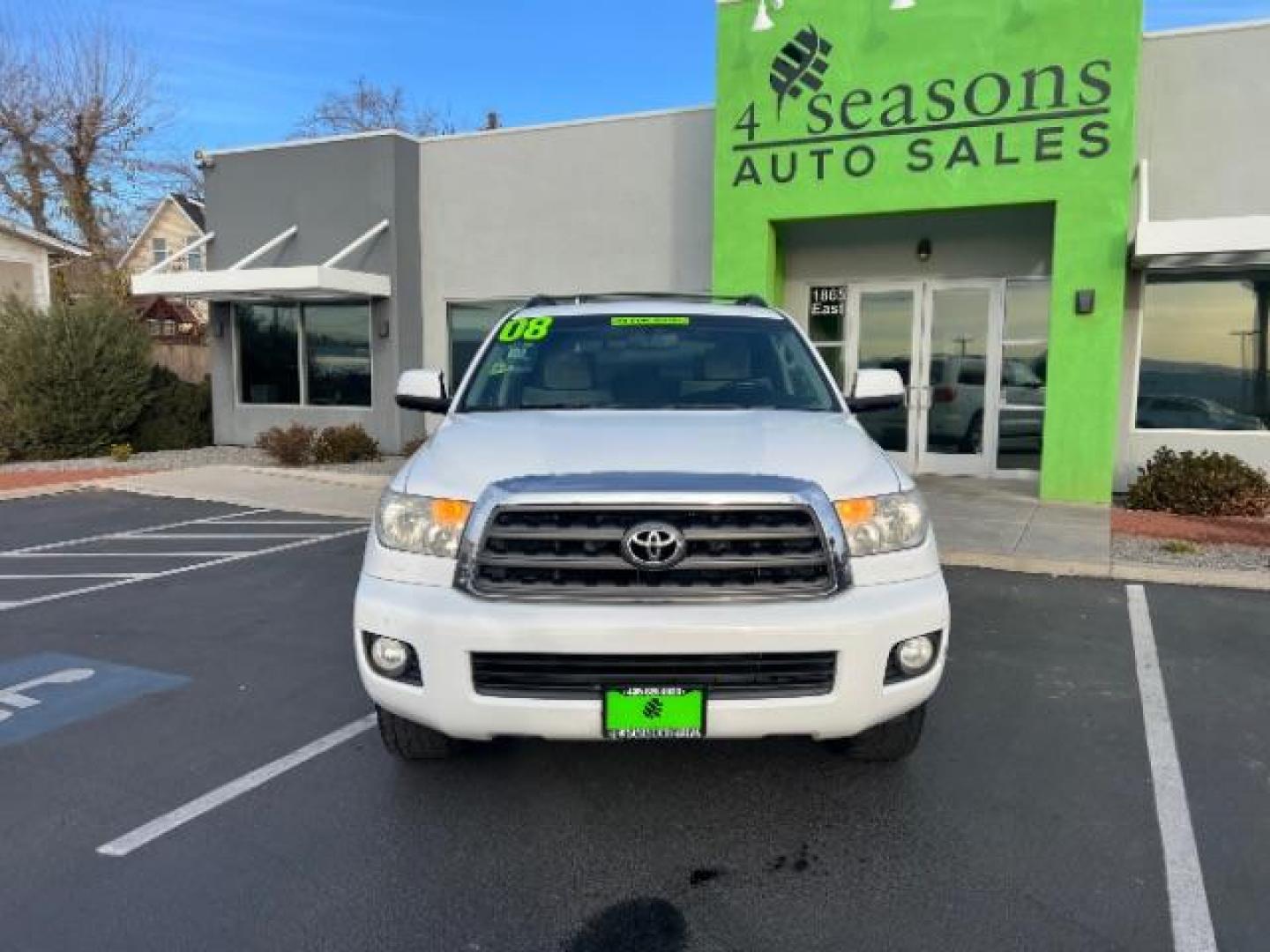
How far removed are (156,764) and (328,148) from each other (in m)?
13.1

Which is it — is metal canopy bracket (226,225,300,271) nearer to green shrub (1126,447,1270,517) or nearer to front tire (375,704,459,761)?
front tire (375,704,459,761)

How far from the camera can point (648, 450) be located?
10.7 ft

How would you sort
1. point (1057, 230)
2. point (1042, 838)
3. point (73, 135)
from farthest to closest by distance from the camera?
point (73, 135), point (1057, 230), point (1042, 838)

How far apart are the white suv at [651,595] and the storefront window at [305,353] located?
12.7 meters

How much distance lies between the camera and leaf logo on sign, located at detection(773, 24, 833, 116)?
10688 mm

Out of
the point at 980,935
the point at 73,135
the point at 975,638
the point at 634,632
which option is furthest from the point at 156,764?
the point at 73,135

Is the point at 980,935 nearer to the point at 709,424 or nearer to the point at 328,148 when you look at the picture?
the point at 709,424

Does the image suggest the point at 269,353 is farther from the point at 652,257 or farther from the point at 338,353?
the point at 652,257

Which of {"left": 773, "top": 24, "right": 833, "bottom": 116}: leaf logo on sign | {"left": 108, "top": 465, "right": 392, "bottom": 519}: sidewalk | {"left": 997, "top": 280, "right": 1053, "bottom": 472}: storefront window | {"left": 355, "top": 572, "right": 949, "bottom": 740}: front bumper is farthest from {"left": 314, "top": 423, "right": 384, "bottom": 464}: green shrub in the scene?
{"left": 355, "top": 572, "right": 949, "bottom": 740}: front bumper

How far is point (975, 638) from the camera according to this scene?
5.62m

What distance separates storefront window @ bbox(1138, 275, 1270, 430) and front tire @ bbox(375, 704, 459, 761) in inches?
407

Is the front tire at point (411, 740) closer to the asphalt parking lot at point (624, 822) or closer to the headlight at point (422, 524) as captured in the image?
the asphalt parking lot at point (624, 822)

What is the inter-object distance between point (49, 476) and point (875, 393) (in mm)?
12658

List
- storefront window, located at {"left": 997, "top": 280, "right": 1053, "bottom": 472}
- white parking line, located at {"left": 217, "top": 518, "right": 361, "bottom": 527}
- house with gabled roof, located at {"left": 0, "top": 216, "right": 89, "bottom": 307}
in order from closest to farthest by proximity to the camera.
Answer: white parking line, located at {"left": 217, "top": 518, "right": 361, "bottom": 527}
storefront window, located at {"left": 997, "top": 280, "right": 1053, "bottom": 472}
house with gabled roof, located at {"left": 0, "top": 216, "right": 89, "bottom": 307}
